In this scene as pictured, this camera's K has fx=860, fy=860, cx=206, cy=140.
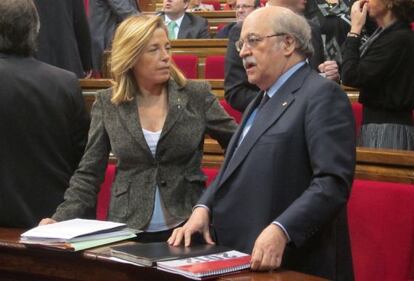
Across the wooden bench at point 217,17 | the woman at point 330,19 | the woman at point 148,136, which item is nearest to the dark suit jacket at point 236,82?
the woman at point 148,136

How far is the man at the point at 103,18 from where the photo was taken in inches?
227

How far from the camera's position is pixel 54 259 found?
2.02 meters

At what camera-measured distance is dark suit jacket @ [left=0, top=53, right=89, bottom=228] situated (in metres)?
2.34

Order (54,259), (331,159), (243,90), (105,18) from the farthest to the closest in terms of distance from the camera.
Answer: (105,18)
(243,90)
(54,259)
(331,159)

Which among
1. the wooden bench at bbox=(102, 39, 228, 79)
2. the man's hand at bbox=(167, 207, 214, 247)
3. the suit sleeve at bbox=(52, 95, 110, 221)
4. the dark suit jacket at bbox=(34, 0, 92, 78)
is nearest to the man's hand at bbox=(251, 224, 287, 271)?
the man's hand at bbox=(167, 207, 214, 247)

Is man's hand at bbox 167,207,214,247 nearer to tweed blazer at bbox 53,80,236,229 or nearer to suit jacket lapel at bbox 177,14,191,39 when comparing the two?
tweed blazer at bbox 53,80,236,229

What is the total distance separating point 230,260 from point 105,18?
14.0ft

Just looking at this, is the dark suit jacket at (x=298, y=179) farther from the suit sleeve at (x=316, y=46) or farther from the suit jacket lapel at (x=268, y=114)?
the suit sleeve at (x=316, y=46)

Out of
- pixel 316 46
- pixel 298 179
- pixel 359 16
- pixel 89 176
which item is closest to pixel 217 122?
pixel 89 176

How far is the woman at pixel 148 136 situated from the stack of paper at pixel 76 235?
0.57 ft

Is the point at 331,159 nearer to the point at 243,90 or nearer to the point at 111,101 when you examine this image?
the point at 111,101

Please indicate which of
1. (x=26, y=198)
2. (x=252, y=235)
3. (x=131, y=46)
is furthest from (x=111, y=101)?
(x=252, y=235)

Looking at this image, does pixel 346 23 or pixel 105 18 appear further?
pixel 105 18

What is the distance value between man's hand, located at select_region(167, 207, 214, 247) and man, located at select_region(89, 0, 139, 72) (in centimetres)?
388
